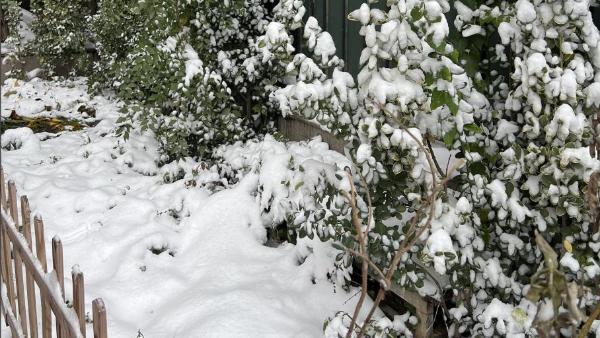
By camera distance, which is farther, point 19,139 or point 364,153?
point 19,139

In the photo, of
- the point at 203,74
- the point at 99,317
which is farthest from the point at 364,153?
the point at 203,74

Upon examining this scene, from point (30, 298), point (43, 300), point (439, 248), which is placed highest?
point (439, 248)

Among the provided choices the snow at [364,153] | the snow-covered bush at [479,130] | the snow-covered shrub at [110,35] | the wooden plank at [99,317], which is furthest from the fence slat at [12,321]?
the snow-covered shrub at [110,35]

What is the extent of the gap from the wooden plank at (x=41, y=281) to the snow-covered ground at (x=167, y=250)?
2.98 ft

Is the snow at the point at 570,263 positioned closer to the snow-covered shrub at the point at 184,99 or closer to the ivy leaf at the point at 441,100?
the ivy leaf at the point at 441,100

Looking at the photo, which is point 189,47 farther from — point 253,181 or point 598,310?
point 598,310

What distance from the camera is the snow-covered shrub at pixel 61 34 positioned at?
11.1 m

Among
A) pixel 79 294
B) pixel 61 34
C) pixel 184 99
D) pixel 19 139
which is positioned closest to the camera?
pixel 79 294

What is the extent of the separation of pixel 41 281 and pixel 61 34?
9.37 m

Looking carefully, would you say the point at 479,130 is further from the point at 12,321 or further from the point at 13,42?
the point at 13,42

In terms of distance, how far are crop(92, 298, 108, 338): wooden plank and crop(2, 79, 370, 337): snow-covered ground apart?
1.28 meters

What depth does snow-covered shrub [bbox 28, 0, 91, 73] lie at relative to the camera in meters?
11.1

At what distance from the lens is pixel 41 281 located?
273 cm

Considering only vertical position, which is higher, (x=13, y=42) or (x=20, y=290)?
(x=20, y=290)
